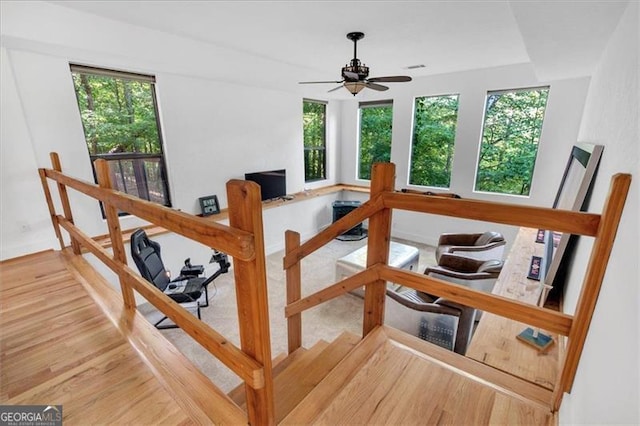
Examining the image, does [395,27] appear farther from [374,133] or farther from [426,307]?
[374,133]

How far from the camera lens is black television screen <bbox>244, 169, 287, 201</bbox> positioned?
4945 millimetres

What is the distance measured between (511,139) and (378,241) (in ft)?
14.2

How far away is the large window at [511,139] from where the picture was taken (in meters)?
4.38

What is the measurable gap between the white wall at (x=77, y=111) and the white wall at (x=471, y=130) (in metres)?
2.67

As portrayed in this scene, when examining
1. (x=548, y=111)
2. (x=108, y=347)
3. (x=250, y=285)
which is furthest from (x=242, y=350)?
(x=548, y=111)

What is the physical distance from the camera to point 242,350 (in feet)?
3.07

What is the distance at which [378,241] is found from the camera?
4.88ft

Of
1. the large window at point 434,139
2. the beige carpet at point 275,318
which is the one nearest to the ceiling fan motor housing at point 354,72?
the beige carpet at point 275,318

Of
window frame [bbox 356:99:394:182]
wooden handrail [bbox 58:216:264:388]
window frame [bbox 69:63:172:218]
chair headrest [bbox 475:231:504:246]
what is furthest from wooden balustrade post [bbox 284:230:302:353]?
window frame [bbox 356:99:394:182]

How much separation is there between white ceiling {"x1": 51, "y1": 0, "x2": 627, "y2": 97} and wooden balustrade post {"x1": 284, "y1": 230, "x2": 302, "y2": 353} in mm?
1902

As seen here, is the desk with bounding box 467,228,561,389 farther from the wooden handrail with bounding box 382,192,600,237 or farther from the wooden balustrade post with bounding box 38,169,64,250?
the wooden balustrade post with bounding box 38,169,64,250

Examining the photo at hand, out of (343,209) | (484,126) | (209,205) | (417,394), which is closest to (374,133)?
(343,209)

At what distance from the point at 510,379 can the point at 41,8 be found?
4.10m

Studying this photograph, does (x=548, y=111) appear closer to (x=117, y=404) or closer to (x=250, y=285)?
(x=250, y=285)
